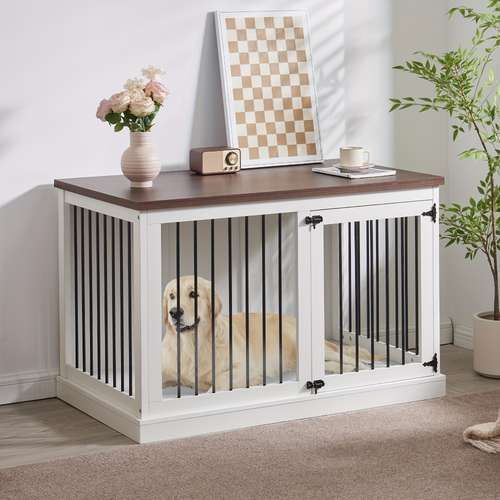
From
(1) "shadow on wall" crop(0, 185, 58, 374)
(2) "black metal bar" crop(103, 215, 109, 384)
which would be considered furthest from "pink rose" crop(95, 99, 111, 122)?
(1) "shadow on wall" crop(0, 185, 58, 374)

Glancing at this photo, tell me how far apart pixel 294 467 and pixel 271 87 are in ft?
5.32

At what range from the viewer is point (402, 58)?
457 centimetres

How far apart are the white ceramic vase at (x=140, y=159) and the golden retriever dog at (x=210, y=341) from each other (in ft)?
1.23

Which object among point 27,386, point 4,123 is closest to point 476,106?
point 4,123

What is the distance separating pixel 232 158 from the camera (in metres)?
3.97

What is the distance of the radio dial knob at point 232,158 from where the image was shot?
13.0 ft

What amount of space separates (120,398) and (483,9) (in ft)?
7.44

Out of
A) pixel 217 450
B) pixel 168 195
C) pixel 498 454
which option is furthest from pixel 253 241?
pixel 498 454

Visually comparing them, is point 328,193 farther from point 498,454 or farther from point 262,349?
point 498,454

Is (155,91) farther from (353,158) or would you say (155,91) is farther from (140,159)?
(353,158)

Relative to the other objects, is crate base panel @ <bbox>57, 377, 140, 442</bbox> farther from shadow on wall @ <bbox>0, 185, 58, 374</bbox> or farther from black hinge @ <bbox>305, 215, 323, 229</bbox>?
black hinge @ <bbox>305, 215, 323, 229</bbox>

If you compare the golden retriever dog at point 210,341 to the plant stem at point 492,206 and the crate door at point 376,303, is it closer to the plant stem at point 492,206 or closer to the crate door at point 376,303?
the crate door at point 376,303

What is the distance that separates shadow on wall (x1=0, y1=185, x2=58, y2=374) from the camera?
12.7 ft

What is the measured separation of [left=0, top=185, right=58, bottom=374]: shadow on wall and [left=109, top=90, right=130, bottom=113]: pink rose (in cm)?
53
